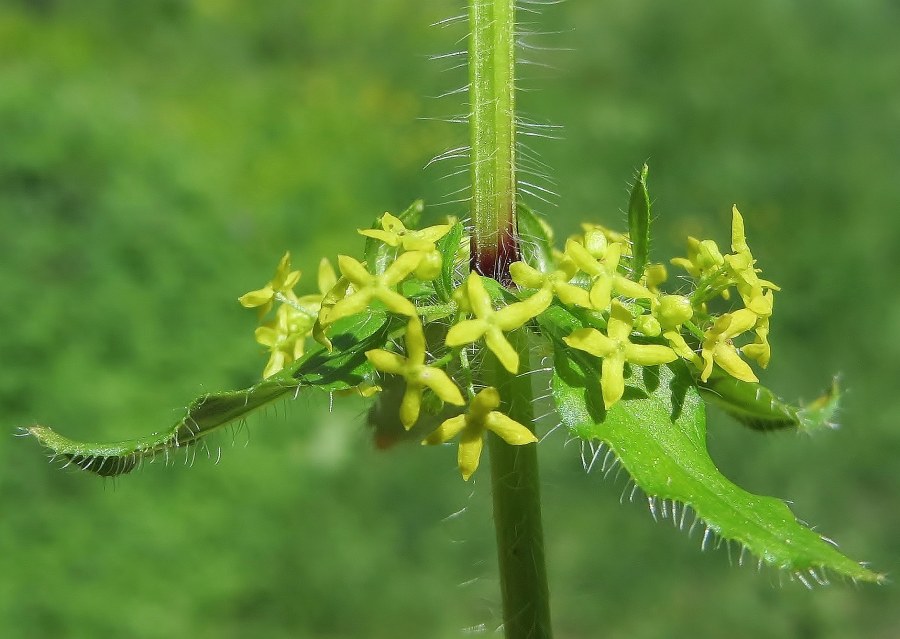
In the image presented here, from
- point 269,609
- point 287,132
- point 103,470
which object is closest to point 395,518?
point 269,609

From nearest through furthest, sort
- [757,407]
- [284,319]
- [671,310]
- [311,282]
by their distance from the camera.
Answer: [671,310], [757,407], [284,319], [311,282]

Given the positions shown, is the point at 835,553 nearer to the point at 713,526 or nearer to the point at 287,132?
the point at 713,526

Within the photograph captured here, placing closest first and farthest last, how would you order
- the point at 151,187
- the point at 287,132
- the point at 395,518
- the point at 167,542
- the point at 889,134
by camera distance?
the point at 167,542, the point at 395,518, the point at 151,187, the point at 889,134, the point at 287,132

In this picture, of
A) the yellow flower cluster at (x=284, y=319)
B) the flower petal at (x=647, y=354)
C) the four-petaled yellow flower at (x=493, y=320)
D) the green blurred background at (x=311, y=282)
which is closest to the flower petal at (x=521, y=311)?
the four-petaled yellow flower at (x=493, y=320)

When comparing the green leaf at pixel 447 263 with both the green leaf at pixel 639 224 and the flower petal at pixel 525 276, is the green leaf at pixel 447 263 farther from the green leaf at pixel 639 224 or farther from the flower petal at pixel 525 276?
the green leaf at pixel 639 224

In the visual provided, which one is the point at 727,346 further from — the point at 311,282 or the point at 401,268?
the point at 311,282

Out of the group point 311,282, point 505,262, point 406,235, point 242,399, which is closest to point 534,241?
point 505,262
